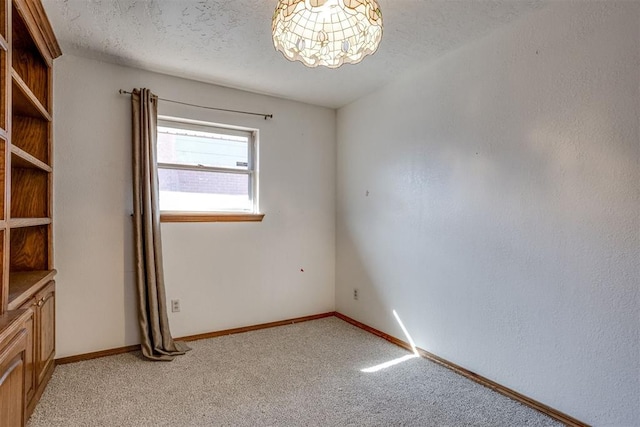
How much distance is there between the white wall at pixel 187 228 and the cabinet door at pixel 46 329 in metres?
0.18

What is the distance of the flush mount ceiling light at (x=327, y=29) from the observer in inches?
54.7

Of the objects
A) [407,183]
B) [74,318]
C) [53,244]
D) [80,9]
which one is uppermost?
[80,9]

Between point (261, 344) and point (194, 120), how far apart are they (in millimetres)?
2067

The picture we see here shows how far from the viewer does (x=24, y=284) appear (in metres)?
1.95

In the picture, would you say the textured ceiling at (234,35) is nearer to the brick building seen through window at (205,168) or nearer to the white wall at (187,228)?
the white wall at (187,228)

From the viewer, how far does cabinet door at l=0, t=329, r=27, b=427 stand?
4.03ft

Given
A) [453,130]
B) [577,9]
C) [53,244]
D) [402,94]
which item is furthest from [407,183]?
[53,244]

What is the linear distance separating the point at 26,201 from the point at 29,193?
6cm

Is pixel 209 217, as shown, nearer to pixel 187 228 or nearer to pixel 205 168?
pixel 187 228

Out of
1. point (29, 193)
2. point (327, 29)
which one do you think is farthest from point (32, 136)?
point (327, 29)

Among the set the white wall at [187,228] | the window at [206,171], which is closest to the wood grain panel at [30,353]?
the white wall at [187,228]

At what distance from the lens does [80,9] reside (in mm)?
2018

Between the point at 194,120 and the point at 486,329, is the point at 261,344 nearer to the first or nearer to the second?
A: the point at 486,329

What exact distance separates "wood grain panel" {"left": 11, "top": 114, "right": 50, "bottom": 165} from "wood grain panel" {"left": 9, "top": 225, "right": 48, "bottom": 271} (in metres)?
0.50
